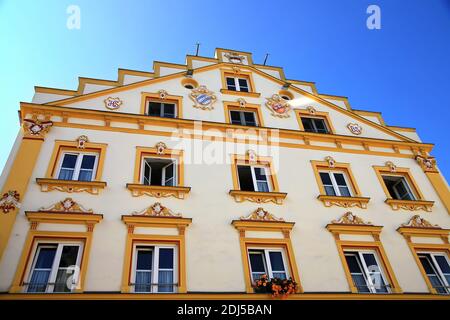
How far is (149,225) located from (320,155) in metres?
7.95

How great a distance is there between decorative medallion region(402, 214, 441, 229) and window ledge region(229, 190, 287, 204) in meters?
4.85

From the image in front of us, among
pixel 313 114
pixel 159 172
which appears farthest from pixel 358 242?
pixel 159 172

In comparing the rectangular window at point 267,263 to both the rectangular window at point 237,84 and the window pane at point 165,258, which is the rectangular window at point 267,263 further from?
the rectangular window at point 237,84

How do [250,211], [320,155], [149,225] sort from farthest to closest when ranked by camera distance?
[320,155] < [250,211] < [149,225]

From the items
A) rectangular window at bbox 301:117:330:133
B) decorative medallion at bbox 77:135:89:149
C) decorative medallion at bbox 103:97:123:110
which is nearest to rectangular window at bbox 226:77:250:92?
rectangular window at bbox 301:117:330:133

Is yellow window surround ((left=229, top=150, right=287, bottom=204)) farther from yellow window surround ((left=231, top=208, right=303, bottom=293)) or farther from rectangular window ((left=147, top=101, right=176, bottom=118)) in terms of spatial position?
rectangular window ((left=147, top=101, right=176, bottom=118))

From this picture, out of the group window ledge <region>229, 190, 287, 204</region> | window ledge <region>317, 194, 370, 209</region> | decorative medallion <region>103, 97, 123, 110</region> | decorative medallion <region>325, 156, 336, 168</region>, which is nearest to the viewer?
window ledge <region>229, 190, 287, 204</region>

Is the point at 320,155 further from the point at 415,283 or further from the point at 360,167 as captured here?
the point at 415,283

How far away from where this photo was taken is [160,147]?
13.6 meters

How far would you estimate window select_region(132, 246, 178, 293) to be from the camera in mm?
9883

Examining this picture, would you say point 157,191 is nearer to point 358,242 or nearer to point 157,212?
point 157,212

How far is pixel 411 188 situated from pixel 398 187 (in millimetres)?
587
